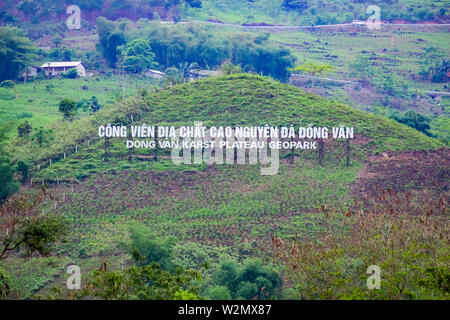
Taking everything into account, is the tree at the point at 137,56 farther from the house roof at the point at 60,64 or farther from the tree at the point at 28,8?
the tree at the point at 28,8

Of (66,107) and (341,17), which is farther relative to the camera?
(341,17)

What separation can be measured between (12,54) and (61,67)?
5.78 m

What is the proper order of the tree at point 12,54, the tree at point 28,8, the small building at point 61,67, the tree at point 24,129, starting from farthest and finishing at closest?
the tree at point 28,8 < the small building at point 61,67 < the tree at point 12,54 < the tree at point 24,129

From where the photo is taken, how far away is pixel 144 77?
66125 mm

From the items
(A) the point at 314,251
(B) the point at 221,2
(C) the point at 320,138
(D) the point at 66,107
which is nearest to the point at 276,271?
(A) the point at 314,251

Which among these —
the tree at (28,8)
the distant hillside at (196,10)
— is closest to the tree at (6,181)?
the distant hillside at (196,10)

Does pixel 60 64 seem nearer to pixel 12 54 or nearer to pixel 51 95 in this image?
pixel 12 54

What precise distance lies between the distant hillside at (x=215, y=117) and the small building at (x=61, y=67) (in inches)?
778

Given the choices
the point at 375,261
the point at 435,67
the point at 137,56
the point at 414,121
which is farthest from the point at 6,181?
the point at 435,67

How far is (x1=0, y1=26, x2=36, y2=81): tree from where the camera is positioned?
60.8 metres

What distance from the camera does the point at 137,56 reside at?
65.7 m

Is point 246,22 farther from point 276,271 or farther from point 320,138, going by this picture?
point 276,271

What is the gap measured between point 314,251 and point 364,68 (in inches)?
1818

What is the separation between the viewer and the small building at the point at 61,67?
6466 centimetres
